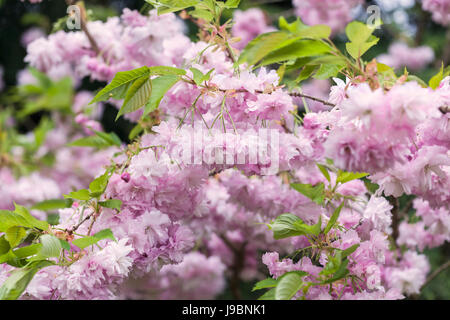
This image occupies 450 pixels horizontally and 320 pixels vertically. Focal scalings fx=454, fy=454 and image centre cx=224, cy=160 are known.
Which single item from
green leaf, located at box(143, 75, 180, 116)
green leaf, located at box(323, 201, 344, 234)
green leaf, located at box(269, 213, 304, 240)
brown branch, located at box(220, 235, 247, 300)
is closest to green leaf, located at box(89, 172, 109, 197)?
green leaf, located at box(143, 75, 180, 116)

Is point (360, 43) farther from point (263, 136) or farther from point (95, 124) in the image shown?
point (95, 124)

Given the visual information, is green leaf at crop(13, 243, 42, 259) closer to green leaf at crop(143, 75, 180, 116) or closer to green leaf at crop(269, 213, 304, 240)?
green leaf at crop(143, 75, 180, 116)

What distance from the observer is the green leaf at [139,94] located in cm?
90

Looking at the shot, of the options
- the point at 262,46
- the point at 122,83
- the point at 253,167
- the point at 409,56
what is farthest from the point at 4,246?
the point at 409,56

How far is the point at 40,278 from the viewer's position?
3.06ft

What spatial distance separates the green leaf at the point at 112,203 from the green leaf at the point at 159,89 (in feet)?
0.77

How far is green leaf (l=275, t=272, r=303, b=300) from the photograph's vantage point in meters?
0.80

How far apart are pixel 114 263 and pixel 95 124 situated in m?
1.13

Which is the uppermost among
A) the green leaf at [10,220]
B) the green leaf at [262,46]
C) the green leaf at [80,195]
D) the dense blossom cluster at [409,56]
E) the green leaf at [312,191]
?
the dense blossom cluster at [409,56]

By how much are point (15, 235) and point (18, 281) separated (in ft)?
0.42

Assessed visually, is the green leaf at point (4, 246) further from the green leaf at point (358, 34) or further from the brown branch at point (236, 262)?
the brown branch at point (236, 262)

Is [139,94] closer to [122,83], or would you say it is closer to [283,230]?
[122,83]

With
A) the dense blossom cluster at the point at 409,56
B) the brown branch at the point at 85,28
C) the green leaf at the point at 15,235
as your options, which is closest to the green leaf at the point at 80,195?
the green leaf at the point at 15,235
